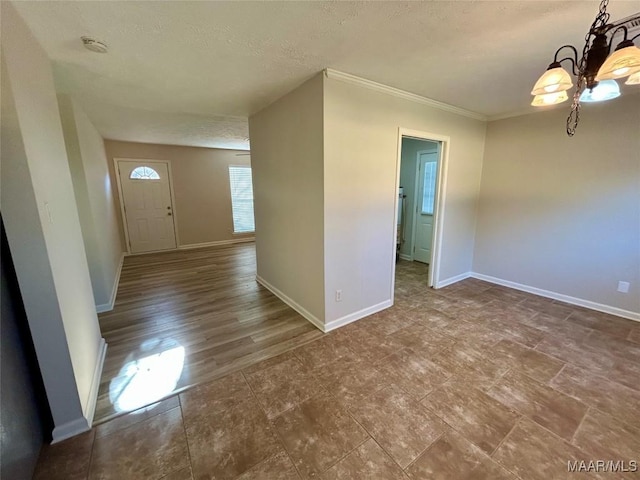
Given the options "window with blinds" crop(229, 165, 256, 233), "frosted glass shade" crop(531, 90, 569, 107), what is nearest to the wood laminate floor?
"frosted glass shade" crop(531, 90, 569, 107)

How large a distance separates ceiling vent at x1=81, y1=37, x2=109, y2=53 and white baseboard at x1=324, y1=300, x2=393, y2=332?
2.83 metres

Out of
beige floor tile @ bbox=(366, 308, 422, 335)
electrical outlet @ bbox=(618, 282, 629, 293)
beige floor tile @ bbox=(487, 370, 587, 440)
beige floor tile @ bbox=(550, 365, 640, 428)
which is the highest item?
electrical outlet @ bbox=(618, 282, 629, 293)

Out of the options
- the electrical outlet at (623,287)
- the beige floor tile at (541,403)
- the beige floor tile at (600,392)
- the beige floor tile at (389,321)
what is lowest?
the beige floor tile at (541,403)

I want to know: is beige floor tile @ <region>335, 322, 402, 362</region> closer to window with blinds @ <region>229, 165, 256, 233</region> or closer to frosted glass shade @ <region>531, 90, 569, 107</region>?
frosted glass shade @ <region>531, 90, 569, 107</region>

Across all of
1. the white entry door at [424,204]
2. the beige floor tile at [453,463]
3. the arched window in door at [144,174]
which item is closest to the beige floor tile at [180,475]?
the beige floor tile at [453,463]

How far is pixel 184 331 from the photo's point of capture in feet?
9.04

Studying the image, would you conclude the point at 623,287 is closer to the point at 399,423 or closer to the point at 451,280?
the point at 451,280

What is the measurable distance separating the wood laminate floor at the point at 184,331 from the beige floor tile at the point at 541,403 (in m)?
1.59

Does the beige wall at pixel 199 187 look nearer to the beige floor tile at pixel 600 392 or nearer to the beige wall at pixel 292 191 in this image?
the beige wall at pixel 292 191

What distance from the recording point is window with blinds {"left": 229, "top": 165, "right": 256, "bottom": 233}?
6.79m

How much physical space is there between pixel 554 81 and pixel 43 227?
282 centimetres

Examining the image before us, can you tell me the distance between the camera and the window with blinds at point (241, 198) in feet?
22.3

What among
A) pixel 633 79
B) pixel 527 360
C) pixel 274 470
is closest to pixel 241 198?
pixel 274 470

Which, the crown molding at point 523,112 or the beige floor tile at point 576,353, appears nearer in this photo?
the beige floor tile at point 576,353
